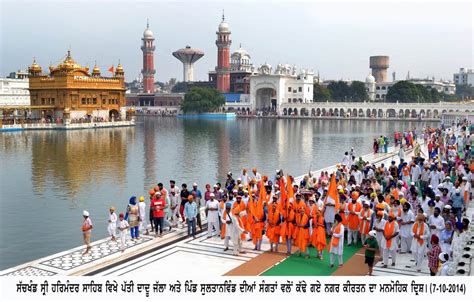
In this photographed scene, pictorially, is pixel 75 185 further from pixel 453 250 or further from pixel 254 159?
pixel 453 250

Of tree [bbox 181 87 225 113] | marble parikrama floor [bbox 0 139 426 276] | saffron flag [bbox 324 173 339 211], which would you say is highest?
tree [bbox 181 87 225 113]

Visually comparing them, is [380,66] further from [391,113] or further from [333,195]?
[333,195]

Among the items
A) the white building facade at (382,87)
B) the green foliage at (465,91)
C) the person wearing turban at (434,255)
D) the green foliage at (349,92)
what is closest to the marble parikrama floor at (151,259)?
the person wearing turban at (434,255)

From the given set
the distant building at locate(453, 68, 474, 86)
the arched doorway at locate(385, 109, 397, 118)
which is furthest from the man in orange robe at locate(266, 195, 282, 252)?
the distant building at locate(453, 68, 474, 86)

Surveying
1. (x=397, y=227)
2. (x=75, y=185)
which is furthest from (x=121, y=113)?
(x=397, y=227)

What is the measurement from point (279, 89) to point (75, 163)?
5748 cm

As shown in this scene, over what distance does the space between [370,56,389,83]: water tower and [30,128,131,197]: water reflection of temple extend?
95774 mm

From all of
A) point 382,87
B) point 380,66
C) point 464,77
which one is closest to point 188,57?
point 382,87

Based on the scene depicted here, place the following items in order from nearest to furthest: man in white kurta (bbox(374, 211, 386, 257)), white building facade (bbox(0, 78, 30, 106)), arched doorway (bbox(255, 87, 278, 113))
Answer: man in white kurta (bbox(374, 211, 386, 257)) → white building facade (bbox(0, 78, 30, 106)) → arched doorway (bbox(255, 87, 278, 113))

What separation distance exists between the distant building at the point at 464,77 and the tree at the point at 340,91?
213 ft

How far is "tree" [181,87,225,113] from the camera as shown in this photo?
235 ft

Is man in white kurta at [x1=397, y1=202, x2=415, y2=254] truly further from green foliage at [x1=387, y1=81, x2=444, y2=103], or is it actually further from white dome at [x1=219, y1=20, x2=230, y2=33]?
white dome at [x1=219, y1=20, x2=230, y2=33]

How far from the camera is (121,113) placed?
52219 mm

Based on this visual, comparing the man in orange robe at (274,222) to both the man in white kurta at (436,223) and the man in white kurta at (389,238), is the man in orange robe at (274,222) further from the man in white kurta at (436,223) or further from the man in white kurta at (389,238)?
the man in white kurta at (436,223)
